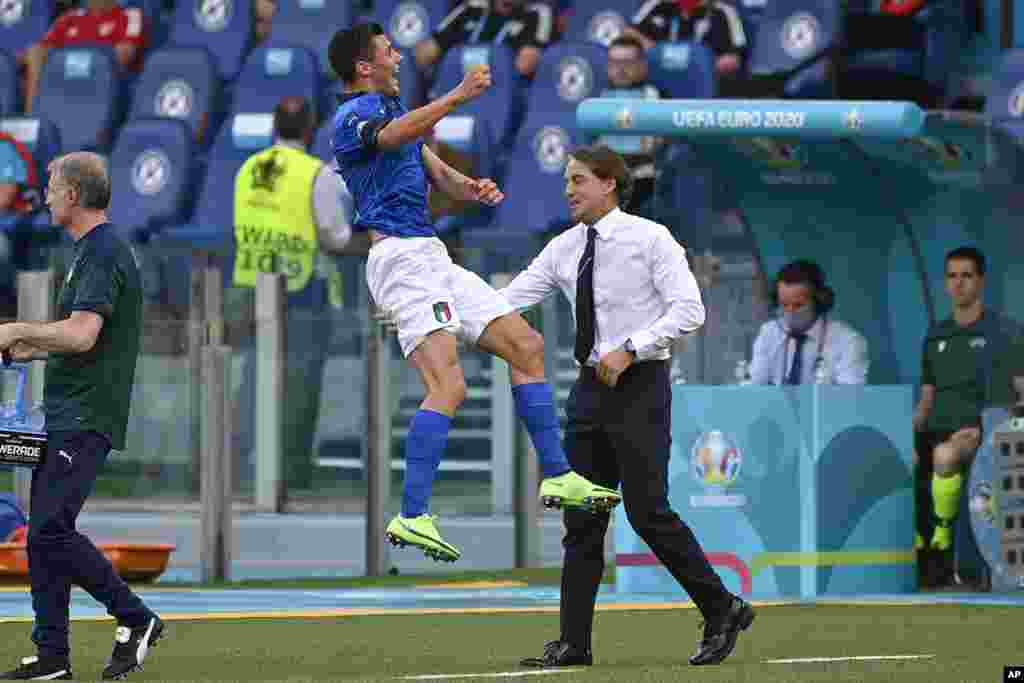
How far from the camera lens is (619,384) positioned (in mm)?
9367

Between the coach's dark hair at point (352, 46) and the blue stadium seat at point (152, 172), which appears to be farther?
the blue stadium seat at point (152, 172)

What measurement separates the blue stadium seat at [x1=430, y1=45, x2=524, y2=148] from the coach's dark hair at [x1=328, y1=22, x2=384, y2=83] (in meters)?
11.3

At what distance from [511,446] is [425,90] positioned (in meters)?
5.68

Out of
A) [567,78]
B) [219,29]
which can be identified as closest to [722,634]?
[567,78]

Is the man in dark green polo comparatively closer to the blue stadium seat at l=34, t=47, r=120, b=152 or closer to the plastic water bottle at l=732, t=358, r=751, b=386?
the plastic water bottle at l=732, t=358, r=751, b=386

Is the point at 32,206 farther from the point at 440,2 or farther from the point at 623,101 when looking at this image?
the point at 623,101

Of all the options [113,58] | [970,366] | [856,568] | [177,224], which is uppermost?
[113,58]

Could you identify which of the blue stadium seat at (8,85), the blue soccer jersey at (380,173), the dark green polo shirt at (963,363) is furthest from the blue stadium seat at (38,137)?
the blue soccer jersey at (380,173)

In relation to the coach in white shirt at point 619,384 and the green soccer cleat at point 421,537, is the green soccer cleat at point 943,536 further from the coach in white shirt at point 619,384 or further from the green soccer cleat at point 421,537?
the green soccer cleat at point 421,537

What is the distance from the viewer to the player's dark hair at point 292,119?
16.0 meters

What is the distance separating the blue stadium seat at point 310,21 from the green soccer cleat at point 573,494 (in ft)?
45.8

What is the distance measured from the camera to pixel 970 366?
14742 millimetres

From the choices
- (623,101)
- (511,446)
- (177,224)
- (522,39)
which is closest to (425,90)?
(522,39)

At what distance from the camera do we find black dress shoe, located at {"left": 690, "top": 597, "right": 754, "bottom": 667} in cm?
920
